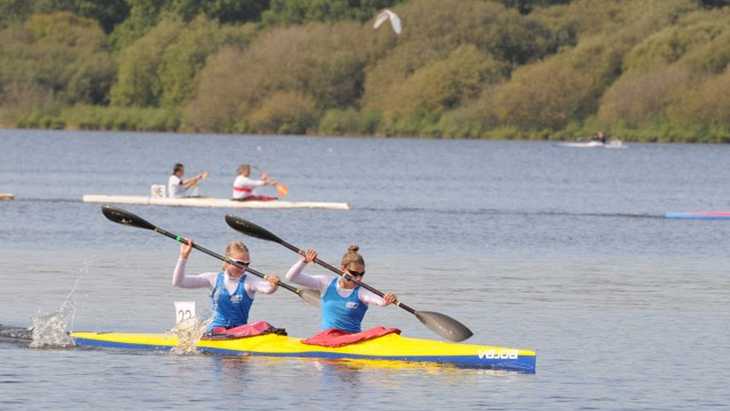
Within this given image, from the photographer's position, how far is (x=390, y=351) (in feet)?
67.6

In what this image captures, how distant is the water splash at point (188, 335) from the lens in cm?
2120

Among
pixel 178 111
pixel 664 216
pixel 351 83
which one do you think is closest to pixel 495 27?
pixel 351 83

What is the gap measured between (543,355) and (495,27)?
95.2 meters

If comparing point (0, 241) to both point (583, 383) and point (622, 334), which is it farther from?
point (583, 383)

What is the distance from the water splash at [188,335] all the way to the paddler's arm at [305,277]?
4.06 feet

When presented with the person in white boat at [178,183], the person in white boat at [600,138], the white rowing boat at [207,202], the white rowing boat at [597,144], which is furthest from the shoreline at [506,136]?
the person in white boat at [178,183]

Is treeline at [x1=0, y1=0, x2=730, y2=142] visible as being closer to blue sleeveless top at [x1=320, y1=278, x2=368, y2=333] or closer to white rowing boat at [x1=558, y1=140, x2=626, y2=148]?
white rowing boat at [x1=558, y1=140, x2=626, y2=148]

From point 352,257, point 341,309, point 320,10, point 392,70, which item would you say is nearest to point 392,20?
point 392,70

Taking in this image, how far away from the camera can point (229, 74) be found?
11881 cm

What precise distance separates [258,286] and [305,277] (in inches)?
20.8

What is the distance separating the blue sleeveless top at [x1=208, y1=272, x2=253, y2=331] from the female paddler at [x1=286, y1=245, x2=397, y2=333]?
2.00 feet

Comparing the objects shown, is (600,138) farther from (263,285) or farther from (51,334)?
(263,285)

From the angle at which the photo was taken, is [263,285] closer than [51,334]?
Yes

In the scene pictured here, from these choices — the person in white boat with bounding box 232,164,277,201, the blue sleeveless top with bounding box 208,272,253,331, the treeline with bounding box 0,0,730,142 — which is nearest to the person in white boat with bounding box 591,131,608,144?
the treeline with bounding box 0,0,730,142
